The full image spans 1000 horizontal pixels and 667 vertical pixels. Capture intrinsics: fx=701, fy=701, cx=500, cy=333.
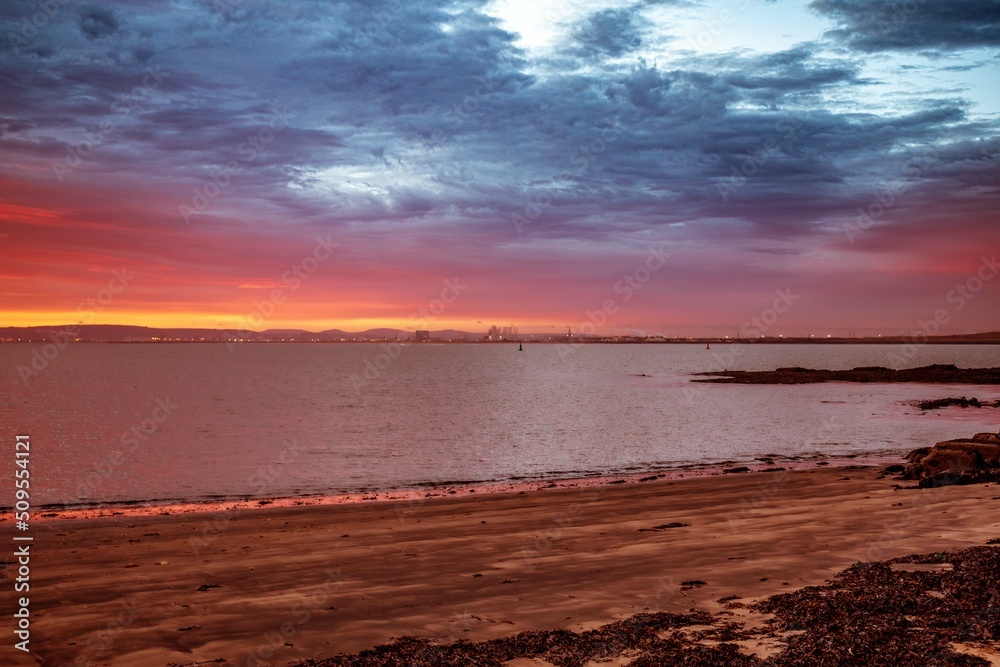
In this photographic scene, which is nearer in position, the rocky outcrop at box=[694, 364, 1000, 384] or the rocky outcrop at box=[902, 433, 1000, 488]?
the rocky outcrop at box=[902, 433, 1000, 488]

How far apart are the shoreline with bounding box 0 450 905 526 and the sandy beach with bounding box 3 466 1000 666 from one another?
6.54 ft

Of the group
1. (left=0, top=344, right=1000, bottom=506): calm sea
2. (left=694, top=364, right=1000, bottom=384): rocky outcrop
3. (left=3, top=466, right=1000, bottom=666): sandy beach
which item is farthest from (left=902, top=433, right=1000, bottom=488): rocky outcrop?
(left=694, top=364, right=1000, bottom=384): rocky outcrop

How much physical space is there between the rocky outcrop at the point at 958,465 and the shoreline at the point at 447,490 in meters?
6.18

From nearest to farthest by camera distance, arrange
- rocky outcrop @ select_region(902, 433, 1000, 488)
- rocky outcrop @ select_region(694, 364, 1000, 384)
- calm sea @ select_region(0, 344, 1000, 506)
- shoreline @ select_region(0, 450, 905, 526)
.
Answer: rocky outcrop @ select_region(902, 433, 1000, 488)
shoreline @ select_region(0, 450, 905, 526)
calm sea @ select_region(0, 344, 1000, 506)
rocky outcrop @ select_region(694, 364, 1000, 384)

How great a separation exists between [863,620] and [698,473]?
22525mm

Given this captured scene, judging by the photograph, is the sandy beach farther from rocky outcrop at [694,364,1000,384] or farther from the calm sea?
rocky outcrop at [694,364,1000,384]

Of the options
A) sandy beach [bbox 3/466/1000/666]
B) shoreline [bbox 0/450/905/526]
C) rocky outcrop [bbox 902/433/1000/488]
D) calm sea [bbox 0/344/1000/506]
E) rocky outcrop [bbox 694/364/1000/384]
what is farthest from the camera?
rocky outcrop [bbox 694/364/1000/384]

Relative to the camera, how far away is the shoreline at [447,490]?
23.1 meters

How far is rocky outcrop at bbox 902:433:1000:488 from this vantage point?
2185cm

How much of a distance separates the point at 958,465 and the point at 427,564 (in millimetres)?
18277

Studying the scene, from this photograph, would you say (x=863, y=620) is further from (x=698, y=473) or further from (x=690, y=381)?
(x=690, y=381)

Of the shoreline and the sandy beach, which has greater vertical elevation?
the sandy beach

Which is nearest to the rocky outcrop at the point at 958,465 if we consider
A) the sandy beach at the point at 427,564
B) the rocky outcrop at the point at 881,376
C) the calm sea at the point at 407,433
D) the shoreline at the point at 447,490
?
the sandy beach at the point at 427,564

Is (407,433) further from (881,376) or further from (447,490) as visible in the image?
(881,376)
